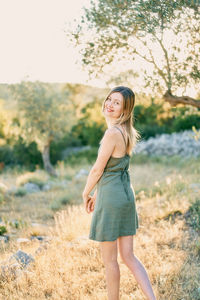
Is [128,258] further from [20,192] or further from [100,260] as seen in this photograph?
[20,192]

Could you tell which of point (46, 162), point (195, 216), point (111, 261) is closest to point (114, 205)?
point (111, 261)

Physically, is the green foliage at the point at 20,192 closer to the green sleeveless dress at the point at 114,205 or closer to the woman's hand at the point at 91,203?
the woman's hand at the point at 91,203

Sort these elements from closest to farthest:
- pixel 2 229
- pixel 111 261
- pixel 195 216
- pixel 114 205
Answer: pixel 114 205, pixel 111 261, pixel 195 216, pixel 2 229

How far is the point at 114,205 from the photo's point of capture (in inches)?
120

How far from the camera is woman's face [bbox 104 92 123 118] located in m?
3.25

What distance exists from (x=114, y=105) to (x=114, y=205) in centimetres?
98

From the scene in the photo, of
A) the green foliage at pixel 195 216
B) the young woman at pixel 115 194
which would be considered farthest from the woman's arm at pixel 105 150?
the green foliage at pixel 195 216

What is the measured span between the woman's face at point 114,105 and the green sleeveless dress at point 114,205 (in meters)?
0.44

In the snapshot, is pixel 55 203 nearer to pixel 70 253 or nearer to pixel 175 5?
pixel 70 253

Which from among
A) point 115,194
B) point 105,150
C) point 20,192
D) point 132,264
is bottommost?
point 20,192

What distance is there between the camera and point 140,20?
15.9 feet

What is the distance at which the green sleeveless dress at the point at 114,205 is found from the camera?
10.0 ft

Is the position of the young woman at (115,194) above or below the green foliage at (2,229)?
above

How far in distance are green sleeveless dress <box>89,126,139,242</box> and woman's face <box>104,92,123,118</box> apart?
44 cm
